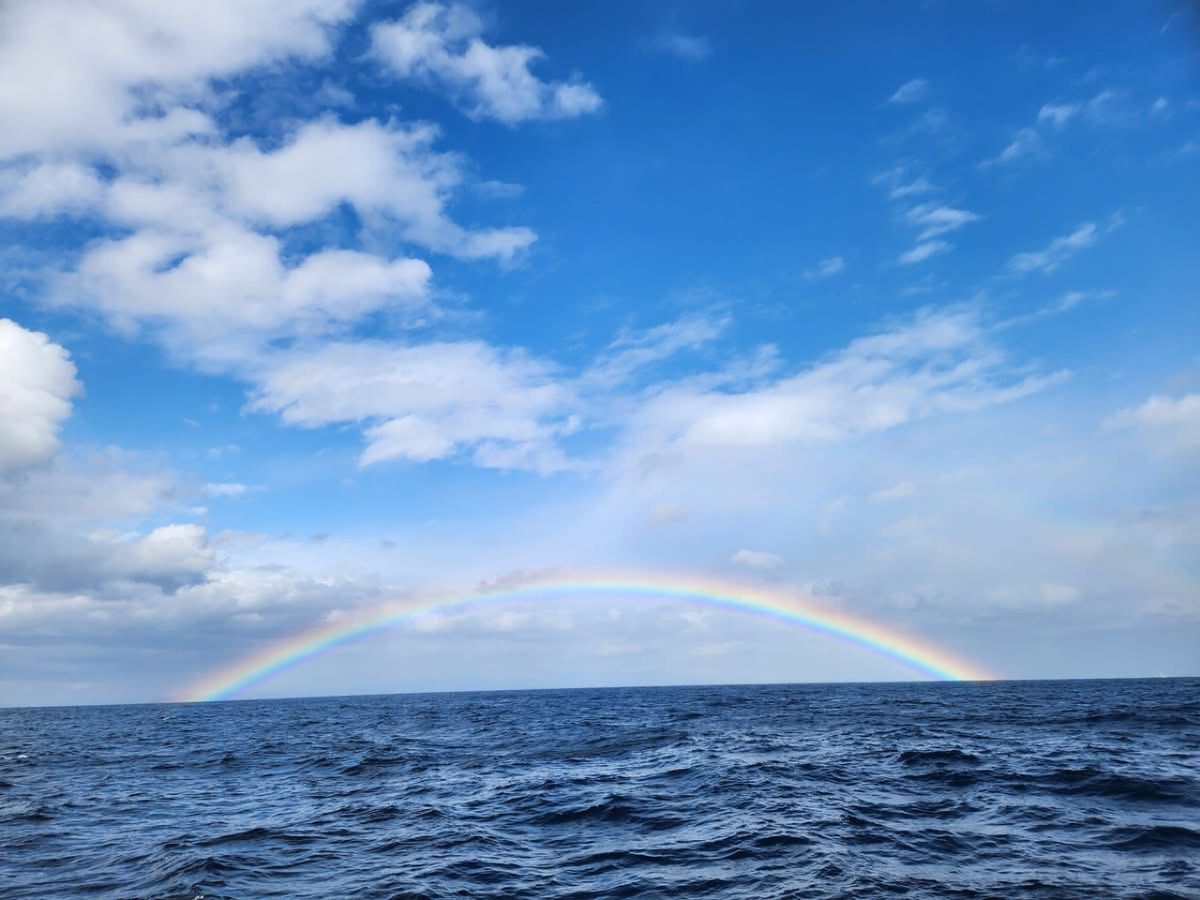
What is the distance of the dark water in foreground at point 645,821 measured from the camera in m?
15.9

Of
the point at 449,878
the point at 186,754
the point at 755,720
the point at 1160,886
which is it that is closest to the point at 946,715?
the point at 755,720

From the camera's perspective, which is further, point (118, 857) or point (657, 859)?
point (118, 857)

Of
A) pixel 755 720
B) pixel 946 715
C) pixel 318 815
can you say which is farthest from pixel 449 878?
pixel 946 715

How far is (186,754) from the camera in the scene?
4888 cm

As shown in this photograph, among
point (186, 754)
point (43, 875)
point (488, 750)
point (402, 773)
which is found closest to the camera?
point (43, 875)

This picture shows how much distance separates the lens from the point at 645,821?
21719 mm

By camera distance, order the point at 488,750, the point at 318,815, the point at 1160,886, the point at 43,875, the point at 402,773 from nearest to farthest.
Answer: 1. the point at 1160,886
2. the point at 43,875
3. the point at 318,815
4. the point at 402,773
5. the point at 488,750

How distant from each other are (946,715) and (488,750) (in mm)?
40705

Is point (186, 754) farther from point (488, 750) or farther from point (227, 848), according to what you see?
point (227, 848)

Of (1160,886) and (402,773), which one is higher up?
(1160,886)

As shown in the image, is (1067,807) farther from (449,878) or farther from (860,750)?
(449,878)

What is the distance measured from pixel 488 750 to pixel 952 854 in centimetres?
3209

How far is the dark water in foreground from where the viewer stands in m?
15.9

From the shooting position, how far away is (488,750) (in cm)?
4331
